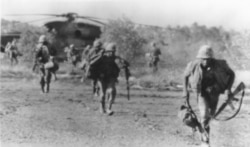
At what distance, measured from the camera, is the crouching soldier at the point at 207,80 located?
7.43 meters

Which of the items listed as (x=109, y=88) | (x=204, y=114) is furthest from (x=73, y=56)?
(x=204, y=114)

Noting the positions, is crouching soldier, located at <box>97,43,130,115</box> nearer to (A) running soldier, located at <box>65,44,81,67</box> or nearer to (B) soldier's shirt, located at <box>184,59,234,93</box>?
(B) soldier's shirt, located at <box>184,59,234,93</box>

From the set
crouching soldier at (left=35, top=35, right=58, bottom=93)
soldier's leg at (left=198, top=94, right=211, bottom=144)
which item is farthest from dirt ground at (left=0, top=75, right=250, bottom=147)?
crouching soldier at (left=35, top=35, right=58, bottom=93)

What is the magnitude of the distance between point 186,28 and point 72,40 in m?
73.3

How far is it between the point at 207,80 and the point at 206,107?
1.57ft

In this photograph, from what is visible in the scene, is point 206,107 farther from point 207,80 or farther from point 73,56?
point 73,56

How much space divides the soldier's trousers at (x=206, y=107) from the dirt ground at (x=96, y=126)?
1.31 feet

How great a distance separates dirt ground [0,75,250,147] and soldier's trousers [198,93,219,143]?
40 centimetres

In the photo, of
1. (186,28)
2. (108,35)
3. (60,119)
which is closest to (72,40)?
(108,35)

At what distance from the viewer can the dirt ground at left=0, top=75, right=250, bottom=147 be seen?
7.54m

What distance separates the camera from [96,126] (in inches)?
364

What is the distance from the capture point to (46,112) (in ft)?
36.3

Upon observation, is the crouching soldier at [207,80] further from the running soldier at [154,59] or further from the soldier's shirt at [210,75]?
the running soldier at [154,59]

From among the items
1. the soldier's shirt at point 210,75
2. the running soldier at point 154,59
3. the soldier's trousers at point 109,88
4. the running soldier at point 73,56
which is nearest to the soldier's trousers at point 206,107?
the soldier's shirt at point 210,75
